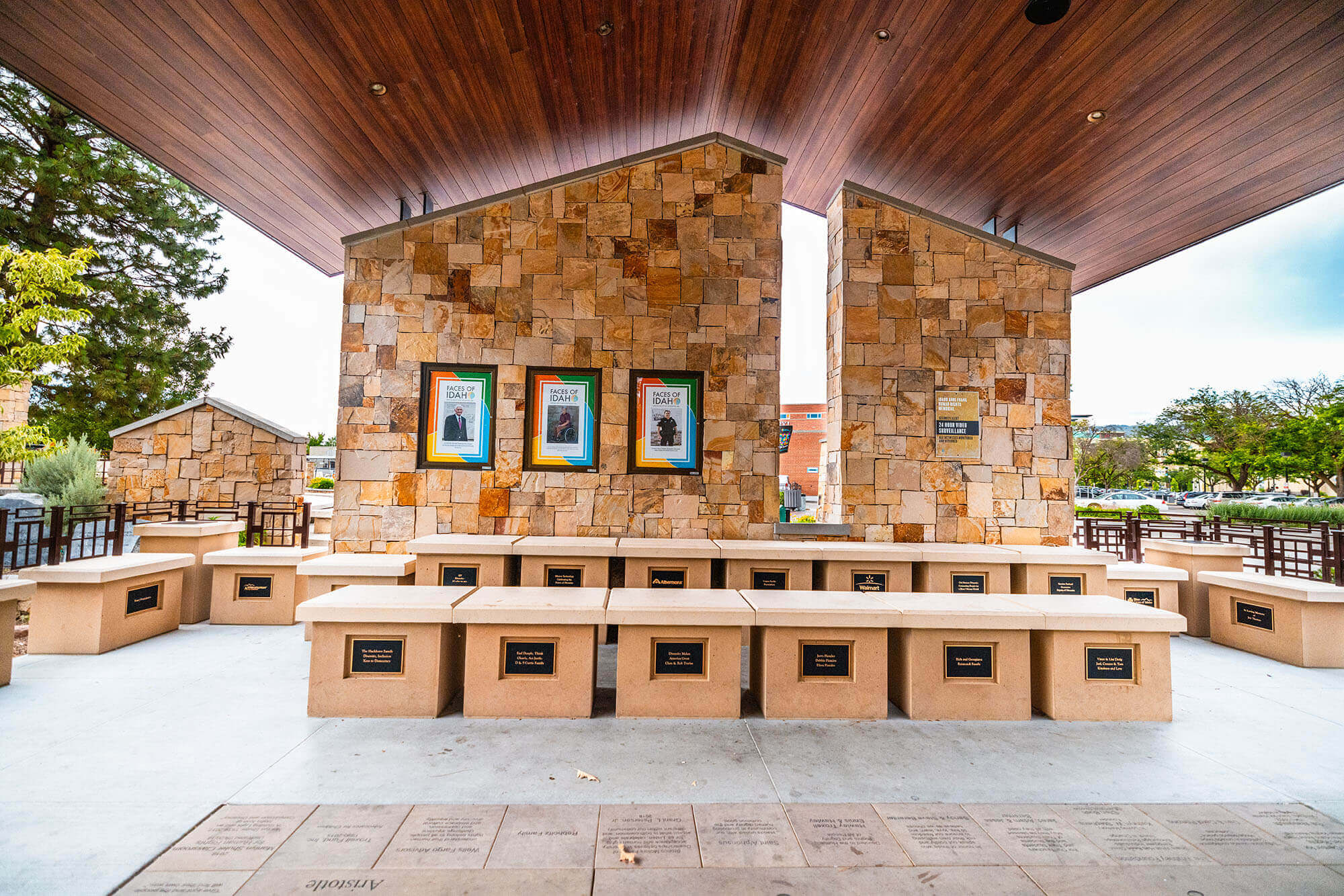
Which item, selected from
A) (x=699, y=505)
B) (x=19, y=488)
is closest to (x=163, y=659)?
(x=699, y=505)

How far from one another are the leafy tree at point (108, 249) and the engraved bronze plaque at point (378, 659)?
12.5 metres

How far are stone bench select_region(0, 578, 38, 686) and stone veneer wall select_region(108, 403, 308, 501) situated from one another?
13.8 ft

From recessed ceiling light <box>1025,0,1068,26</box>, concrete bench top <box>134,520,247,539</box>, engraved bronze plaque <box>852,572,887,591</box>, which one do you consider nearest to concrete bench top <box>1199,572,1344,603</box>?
engraved bronze plaque <box>852,572,887,591</box>

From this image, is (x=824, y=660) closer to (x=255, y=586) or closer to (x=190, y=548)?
(x=255, y=586)

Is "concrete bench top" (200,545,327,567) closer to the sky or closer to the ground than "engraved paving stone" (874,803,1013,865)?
closer to the sky

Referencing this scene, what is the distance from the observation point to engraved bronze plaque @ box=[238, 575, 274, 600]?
5.52m

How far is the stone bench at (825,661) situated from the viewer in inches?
136

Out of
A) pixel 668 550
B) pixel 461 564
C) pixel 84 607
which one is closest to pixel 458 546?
pixel 461 564

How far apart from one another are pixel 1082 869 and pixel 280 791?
10.3 feet

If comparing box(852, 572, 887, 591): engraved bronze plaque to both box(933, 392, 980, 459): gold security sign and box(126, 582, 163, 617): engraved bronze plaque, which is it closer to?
box(933, 392, 980, 459): gold security sign

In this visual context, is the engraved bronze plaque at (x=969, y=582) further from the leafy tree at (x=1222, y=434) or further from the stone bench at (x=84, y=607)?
the leafy tree at (x=1222, y=434)

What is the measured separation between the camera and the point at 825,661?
11.6ft

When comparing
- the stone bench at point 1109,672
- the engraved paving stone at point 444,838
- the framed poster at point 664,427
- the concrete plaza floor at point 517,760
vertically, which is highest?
the framed poster at point 664,427

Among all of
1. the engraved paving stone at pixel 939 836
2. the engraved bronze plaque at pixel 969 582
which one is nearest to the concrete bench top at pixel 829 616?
the engraved paving stone at pixel 939 836
